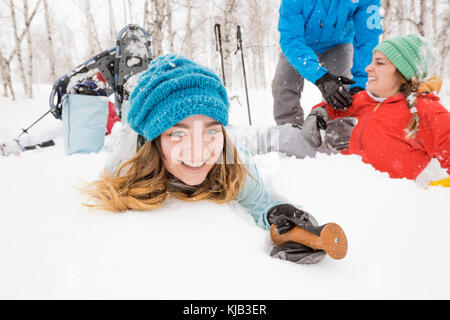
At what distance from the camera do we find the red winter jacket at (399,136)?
1.76 metres

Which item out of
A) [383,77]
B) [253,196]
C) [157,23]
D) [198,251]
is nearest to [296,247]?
[198,251]

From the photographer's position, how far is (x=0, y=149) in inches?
119

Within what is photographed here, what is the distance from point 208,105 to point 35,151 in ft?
11.3

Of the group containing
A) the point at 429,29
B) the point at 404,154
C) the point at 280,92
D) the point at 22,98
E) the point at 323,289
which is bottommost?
the point at 323,289

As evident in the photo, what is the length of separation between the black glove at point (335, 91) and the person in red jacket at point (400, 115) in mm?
167

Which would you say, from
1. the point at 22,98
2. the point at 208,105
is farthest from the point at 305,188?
the point at 22,98

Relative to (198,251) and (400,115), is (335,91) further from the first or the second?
(198,251)

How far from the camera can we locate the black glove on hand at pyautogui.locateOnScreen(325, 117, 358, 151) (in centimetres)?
275

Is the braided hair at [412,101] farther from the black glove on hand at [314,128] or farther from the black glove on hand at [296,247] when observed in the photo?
the black glove on hand at [296,247]

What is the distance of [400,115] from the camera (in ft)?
6.74

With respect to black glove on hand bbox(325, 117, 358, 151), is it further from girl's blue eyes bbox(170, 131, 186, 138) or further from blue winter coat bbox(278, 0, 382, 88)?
girl's blue eyes bbox(170, 131, 186, 138)

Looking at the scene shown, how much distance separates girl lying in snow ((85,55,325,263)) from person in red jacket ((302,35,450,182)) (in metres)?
1.41

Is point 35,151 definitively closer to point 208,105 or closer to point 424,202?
point 208,105

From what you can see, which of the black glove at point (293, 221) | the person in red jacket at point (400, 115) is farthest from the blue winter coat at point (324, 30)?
the black glove at point (293, 221)
